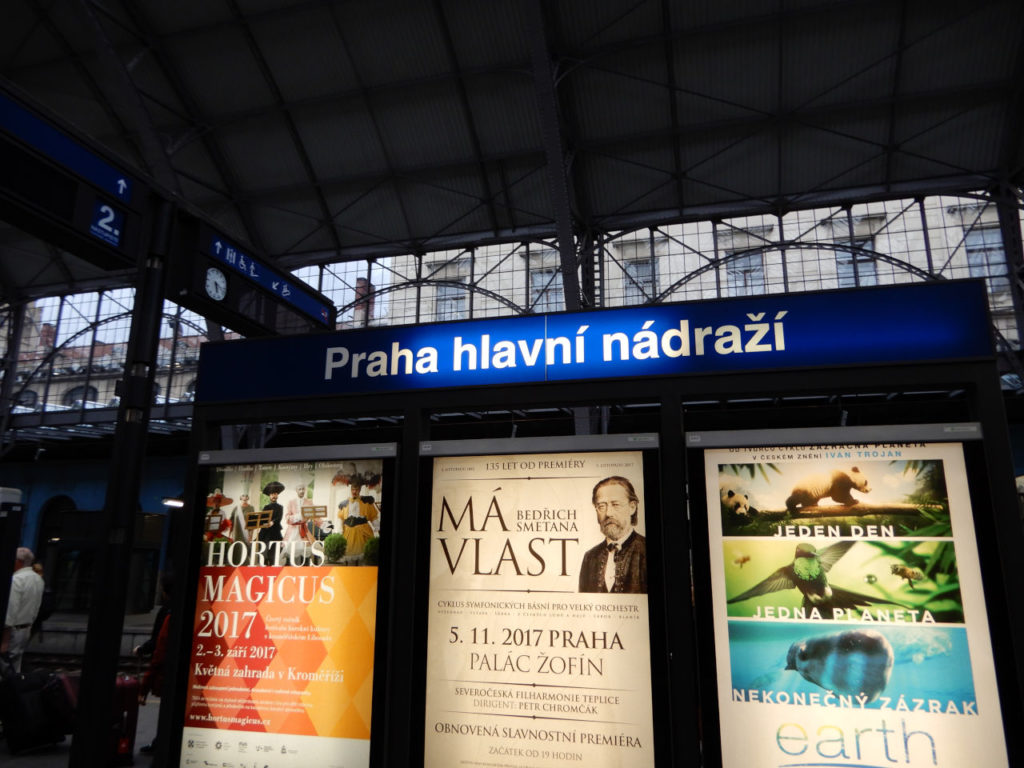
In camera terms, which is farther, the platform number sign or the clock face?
the clock face

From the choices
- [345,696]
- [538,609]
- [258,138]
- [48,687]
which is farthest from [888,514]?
[258,138]

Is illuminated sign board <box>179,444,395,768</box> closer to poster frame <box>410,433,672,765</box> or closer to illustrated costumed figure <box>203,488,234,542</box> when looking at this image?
illustrated costumed figure <box>203,488,234,542</box>

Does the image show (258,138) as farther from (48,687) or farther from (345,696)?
(345,696)

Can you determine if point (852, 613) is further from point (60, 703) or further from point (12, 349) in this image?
point (12, 349)

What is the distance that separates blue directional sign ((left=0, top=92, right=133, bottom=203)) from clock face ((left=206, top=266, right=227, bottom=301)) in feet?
2.60

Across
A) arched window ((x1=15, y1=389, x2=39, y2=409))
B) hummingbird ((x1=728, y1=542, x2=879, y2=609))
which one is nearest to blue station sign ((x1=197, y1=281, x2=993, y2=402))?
hummingbird ((x1=728, y1=542, x2=879, y2=609))

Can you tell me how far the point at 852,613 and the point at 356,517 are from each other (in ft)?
7.78

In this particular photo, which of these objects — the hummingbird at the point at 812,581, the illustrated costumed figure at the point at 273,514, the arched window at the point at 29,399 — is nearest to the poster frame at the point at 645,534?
the hummingbird at the point at 812,581

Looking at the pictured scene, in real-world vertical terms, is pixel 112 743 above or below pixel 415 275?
below

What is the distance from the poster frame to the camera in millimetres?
3229

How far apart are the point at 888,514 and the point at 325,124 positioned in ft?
55.9

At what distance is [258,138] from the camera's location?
59.4 ft

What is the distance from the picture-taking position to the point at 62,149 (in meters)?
4.19

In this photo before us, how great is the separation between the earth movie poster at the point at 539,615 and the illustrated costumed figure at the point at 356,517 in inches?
14.4
